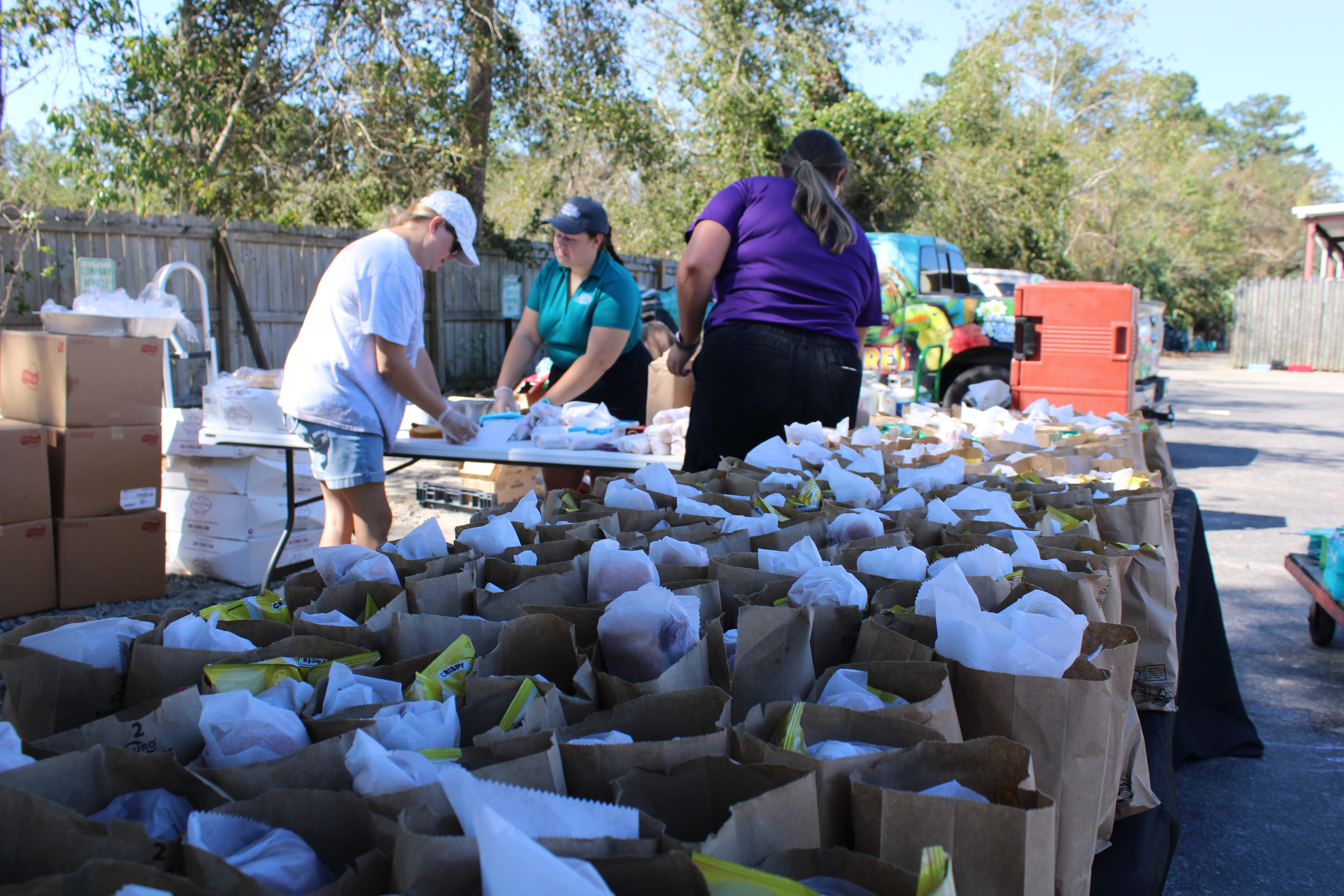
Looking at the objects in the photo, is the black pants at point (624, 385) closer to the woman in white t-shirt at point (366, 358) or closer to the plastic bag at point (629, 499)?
the woman in white t-shirt at point (366, 358)

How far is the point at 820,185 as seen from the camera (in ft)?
9.45

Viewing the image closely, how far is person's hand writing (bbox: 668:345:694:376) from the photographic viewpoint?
3.31 m

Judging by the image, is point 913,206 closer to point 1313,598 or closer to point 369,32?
point 369,32

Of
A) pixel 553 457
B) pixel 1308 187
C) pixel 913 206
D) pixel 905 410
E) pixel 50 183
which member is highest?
pixel 1308 187

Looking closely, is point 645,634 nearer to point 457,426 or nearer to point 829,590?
point 829,590

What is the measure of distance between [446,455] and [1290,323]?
24.6 meters

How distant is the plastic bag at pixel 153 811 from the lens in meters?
0.72

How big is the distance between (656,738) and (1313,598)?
4384 mm

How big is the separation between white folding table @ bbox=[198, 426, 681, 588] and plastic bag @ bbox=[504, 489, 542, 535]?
4.31 ft

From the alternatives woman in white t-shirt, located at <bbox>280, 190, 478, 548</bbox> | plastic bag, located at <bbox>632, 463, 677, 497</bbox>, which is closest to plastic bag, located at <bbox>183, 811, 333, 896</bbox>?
plastic bag, located at <bbox>632, 463, 677, 497</bbox>

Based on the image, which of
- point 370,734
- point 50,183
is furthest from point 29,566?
point 50,183

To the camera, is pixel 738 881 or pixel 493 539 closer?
pixel 738 881

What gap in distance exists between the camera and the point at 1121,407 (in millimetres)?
6512

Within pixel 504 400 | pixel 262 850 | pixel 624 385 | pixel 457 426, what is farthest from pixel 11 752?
pixel 624 385
